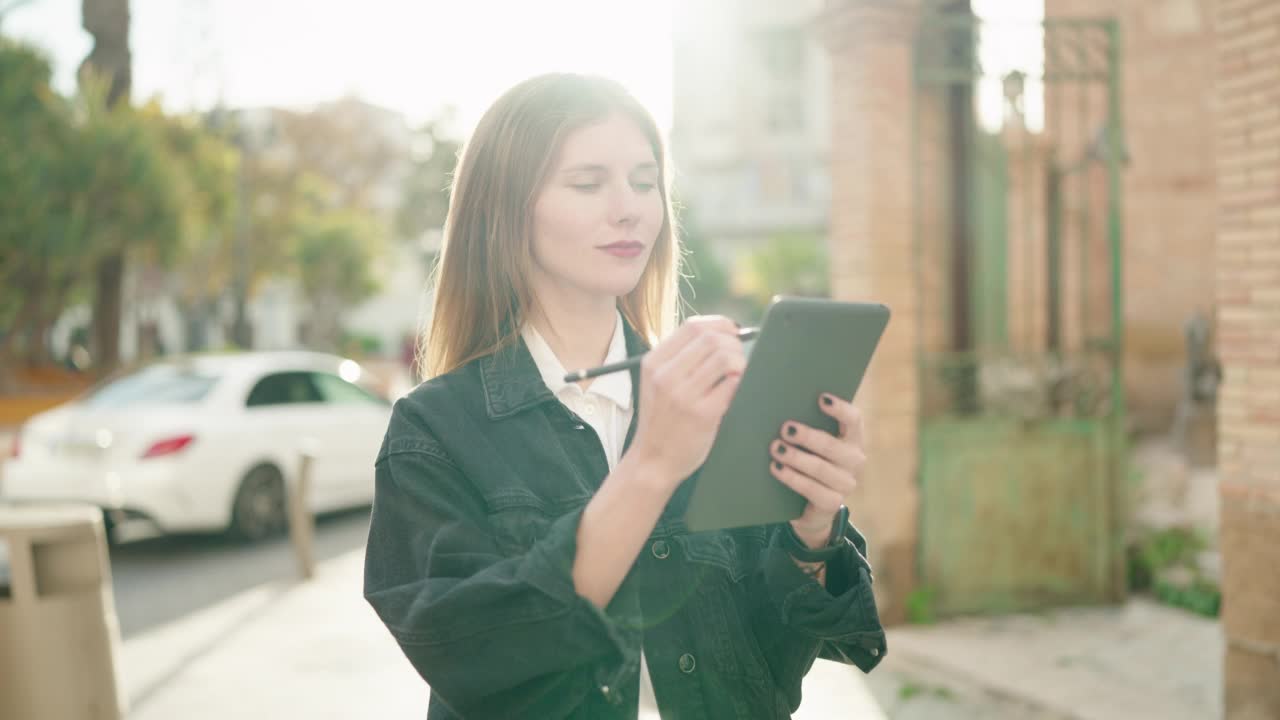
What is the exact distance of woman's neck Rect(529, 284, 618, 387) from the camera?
76.4 inches

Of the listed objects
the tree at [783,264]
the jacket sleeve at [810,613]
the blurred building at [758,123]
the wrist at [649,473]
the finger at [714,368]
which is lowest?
the tree at [783,264]

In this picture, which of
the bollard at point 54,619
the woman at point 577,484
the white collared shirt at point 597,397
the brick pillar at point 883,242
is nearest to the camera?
the woman at point 577,484

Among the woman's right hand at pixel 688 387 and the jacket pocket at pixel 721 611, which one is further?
the jacket pocket at pixel 721 611

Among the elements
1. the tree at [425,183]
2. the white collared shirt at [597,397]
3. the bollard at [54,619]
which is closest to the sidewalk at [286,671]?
the bollard at [54,619]

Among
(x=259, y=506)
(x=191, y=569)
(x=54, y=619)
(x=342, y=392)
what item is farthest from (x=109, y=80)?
(x=54, y=619)

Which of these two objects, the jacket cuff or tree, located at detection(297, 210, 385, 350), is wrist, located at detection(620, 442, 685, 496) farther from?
tree, located at detection(297, 210, 385, 350)

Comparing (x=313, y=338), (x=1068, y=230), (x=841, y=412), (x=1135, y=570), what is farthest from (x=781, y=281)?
(x=841, y=412)

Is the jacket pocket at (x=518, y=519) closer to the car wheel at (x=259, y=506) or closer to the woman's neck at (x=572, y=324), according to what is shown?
the woman's neck at (x=572, y=324)

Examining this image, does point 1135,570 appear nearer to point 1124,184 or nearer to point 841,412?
point 841,412

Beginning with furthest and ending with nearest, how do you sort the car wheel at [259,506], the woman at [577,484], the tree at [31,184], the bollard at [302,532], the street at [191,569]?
the tree at [31,184] < the car wheel at [259,506] < the bollard at [302,532] < the street at [191,569] < the woman at [577,484]

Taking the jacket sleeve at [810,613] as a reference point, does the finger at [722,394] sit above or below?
above

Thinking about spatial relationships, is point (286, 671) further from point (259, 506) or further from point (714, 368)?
point (714, 368)

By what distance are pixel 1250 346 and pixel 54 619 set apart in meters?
5.00

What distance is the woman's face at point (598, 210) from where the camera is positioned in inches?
71.6
